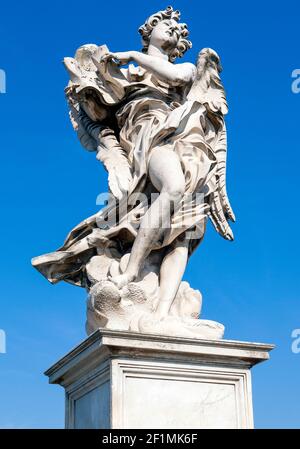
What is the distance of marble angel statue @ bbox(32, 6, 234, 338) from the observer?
6.73 metres

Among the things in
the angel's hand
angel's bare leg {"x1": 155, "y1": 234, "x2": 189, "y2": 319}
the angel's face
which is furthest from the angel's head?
angel's bare leg {"x1": 155, "y1": 234, "x2": 189, "y2": 319}

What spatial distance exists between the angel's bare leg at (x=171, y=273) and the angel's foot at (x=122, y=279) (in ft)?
1.13

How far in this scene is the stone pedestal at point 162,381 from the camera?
→ 19.8 feet

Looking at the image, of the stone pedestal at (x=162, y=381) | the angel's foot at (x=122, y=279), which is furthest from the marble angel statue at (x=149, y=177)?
the stone pedestal at (x=162, y=381)

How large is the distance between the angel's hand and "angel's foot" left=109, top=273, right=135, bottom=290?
7.49 feet

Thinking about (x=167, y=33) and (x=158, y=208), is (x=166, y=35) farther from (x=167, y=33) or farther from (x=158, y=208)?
(x=158, y=208)

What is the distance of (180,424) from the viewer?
20.2 feet

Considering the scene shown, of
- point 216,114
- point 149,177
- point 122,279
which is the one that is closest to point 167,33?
point 216,114

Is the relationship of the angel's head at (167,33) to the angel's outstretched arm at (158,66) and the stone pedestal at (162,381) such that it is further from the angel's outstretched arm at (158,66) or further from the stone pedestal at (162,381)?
the stone pedestal at (162,381)

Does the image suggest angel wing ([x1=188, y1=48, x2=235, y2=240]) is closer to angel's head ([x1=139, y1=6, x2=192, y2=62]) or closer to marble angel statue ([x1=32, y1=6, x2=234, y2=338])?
marble angel statue ([x1=32, y1=6, x2=234, y2=338])
